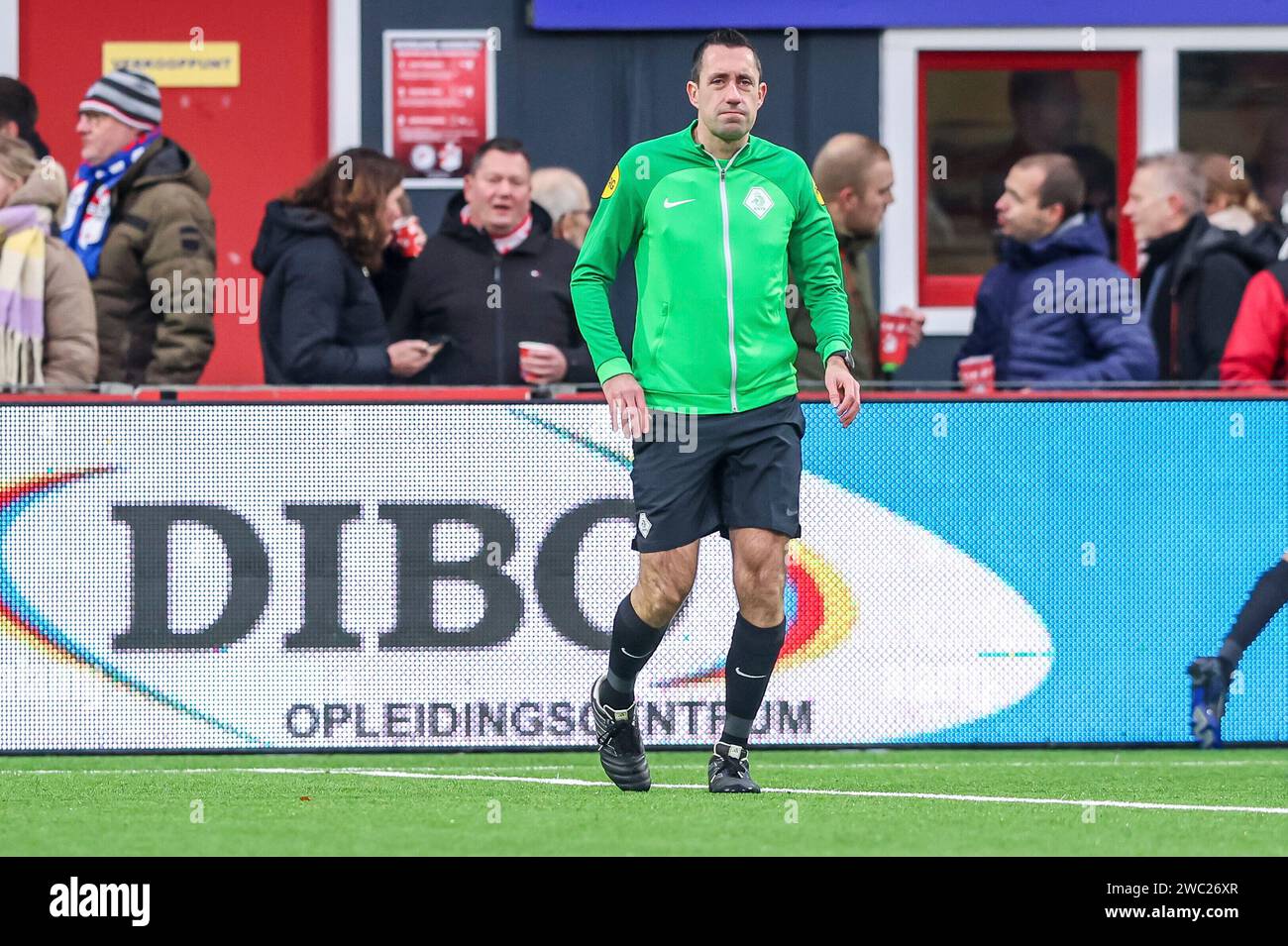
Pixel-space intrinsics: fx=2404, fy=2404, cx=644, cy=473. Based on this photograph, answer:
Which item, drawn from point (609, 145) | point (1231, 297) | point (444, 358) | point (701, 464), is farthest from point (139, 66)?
point (701, 464)

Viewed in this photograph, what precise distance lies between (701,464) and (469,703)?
2070 millimetres

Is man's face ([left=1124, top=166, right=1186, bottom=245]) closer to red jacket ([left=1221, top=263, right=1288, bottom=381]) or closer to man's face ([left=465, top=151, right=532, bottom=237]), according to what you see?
red jacket ([left=1221, top=263, right=1288, bottom=381])

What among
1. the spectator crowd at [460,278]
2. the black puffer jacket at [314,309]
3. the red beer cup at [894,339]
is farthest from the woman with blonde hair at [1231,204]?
the black puffer jacket at [314,309]

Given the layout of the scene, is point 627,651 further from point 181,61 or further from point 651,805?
point 181,61

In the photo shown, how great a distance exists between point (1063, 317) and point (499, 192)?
2409 mm

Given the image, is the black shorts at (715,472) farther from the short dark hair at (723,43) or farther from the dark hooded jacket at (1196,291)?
the dark hooded jacket at (1196,291)

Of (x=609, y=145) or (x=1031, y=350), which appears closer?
(x=1031, y=350)

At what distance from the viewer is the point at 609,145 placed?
13.8 meters

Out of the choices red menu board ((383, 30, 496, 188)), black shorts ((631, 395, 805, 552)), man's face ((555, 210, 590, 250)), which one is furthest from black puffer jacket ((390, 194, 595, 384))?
red menu board ((383, 30, 496, 188))

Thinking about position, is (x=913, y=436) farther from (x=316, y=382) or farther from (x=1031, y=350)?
(x=316, y=382)

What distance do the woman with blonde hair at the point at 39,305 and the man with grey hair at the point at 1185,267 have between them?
4622 mm

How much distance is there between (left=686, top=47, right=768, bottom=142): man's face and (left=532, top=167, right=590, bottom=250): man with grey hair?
427cm

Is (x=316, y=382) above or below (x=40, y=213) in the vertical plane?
below

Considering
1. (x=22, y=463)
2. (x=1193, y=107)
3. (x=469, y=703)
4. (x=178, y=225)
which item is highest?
(x=1193, y=107)
